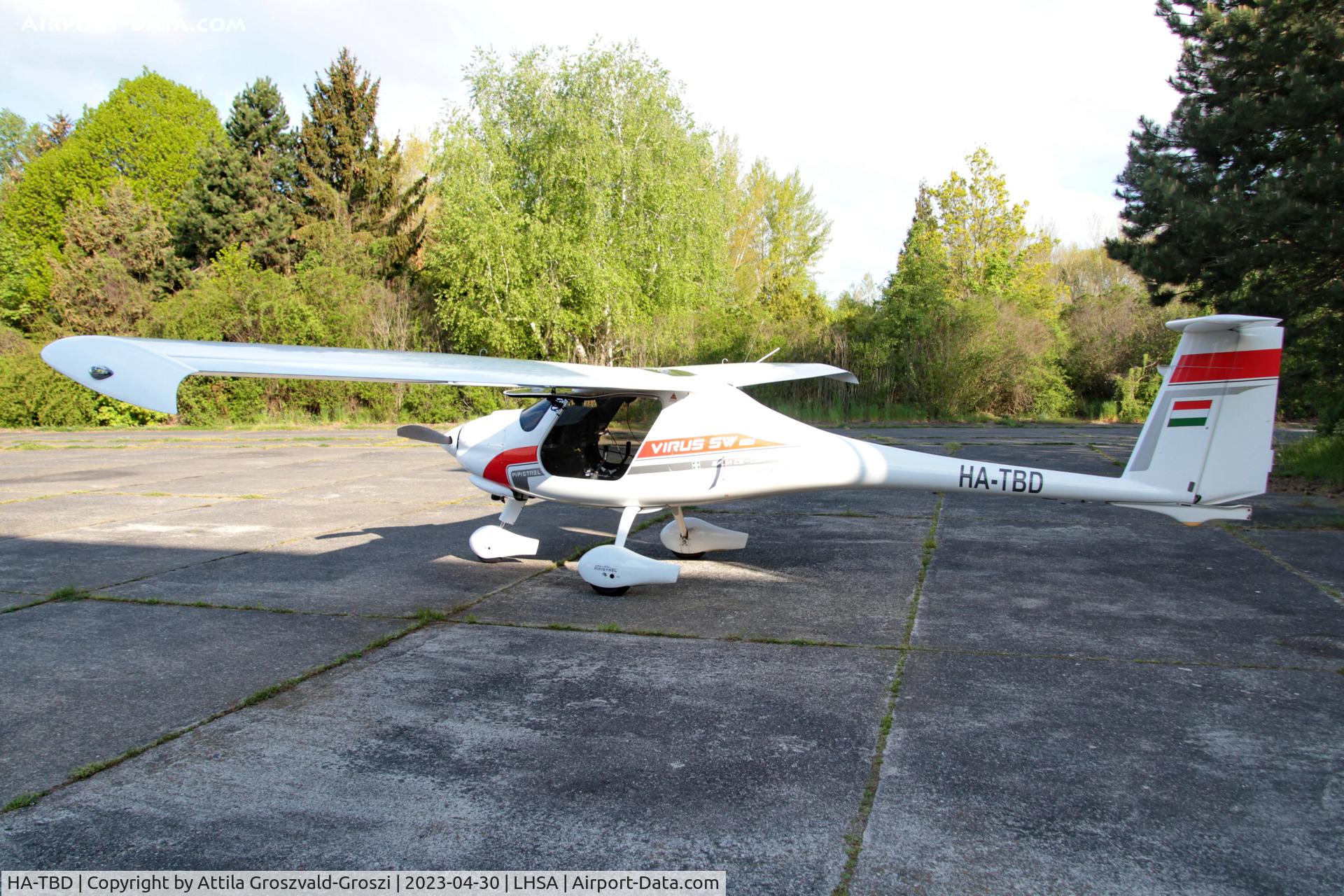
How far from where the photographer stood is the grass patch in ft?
43.9

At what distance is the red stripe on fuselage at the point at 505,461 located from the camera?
8.04 meters

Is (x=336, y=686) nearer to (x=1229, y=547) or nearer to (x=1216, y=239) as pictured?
(x=1229, y=547)

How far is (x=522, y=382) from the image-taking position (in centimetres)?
634

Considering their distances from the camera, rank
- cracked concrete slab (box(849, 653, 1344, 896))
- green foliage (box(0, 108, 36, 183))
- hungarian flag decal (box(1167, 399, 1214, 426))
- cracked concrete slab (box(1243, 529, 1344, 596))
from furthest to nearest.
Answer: green foliage (box(0, 108, 36, 183))
cracked concrete slab (box(1243, 529, 1344, 596))
hungarian flag decal (box(1167, 399, 1214, 426))
cracked concrete slab (box(849, 653, 1344, 896))

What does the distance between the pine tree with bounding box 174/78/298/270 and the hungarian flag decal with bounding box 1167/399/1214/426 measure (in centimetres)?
Result: 3652

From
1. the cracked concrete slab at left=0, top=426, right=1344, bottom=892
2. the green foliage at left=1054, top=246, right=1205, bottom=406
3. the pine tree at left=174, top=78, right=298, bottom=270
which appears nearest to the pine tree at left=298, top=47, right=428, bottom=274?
the pine tree at left=174, top=78, right=298, bottom=270

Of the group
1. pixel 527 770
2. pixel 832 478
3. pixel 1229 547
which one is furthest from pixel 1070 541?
pixel 527 770

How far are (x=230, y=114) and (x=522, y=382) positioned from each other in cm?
4009

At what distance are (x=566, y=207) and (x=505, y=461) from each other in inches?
849

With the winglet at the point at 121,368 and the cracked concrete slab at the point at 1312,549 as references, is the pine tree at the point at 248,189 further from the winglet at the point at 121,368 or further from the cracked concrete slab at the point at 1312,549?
the cracked concrete slab at the point at 1312,549

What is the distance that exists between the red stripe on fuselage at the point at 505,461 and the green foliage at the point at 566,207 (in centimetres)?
1944

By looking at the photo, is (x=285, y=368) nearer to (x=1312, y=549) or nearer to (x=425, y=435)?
(x=425, y=435)

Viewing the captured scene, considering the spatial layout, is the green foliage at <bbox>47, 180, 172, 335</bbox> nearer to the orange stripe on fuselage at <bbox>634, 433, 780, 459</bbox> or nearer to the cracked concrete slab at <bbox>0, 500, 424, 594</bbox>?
the cracked concrete slab at <bbox>0, 500, 424, 594</bbox>

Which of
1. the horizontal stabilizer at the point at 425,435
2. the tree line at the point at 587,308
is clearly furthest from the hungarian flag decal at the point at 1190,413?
the tree line at the point at 587,308
